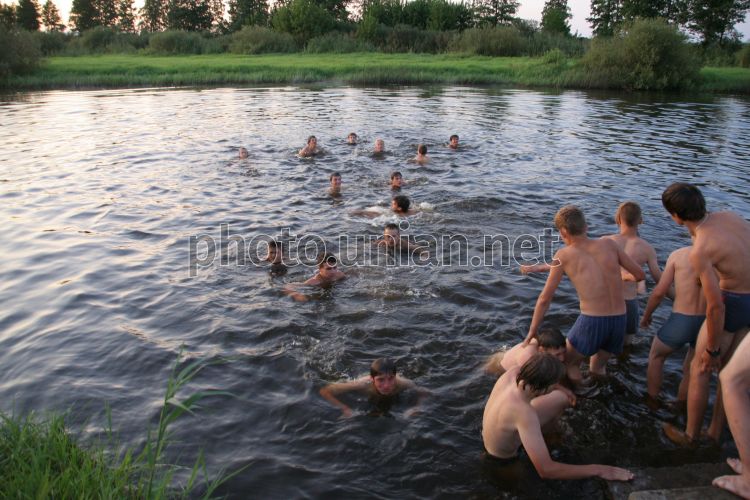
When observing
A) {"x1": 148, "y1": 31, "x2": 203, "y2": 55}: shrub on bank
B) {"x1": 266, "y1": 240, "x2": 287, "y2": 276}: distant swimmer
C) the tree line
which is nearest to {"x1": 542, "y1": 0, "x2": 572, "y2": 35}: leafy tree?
the tree line

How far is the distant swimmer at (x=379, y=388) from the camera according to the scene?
20.5 feet

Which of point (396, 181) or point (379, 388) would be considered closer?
point (379, 388)

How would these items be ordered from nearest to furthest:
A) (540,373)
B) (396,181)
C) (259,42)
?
1. (540,373)
2. (396,181)
3. (259,42)

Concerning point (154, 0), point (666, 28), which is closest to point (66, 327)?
point (666, 28)

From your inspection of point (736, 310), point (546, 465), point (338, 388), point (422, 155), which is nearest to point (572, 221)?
point (736, 310)

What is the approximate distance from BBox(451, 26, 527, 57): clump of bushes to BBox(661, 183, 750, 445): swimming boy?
53559 millimetres

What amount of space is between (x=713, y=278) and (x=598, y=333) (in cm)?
144

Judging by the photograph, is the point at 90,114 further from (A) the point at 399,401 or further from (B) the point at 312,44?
(B) the point at 312,44

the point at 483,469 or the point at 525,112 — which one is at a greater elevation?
the point at 525,112

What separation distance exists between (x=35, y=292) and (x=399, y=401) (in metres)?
6.74

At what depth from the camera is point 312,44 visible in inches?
2389

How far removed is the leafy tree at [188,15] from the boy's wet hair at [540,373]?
93280 mm

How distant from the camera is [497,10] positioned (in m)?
81.9

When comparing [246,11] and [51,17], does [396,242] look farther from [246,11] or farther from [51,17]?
[51,17]
